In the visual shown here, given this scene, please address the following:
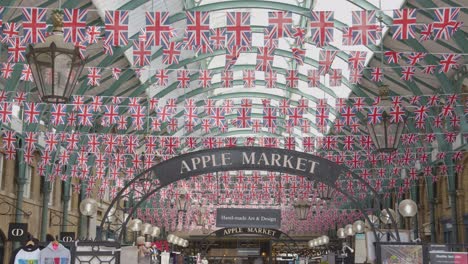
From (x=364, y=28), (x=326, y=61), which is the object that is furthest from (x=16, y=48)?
(x=364, y=28)

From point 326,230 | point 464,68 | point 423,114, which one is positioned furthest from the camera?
point 326,230

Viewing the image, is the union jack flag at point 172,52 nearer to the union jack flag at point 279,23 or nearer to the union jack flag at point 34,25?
the union jack flag at point 279,23

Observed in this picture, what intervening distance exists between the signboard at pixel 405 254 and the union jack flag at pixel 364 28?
4622 mm

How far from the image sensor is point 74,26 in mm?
14000

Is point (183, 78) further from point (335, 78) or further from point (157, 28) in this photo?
point (157, 28)

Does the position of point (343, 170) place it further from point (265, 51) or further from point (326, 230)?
point (326, 230)

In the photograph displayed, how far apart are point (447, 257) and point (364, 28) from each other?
204 inches

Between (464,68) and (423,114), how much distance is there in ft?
12.9

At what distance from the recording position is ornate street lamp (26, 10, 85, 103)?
337 inches

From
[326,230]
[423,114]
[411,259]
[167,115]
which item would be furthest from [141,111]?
[326,230]

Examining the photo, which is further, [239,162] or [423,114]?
[423,114]

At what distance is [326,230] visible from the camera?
209 ft

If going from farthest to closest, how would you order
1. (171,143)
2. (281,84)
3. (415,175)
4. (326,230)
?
(326,230) < (281,84) < (415,175) < (171,143)

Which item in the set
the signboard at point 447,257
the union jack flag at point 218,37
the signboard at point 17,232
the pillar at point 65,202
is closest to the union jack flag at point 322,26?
the union jack flag at point 218,37
